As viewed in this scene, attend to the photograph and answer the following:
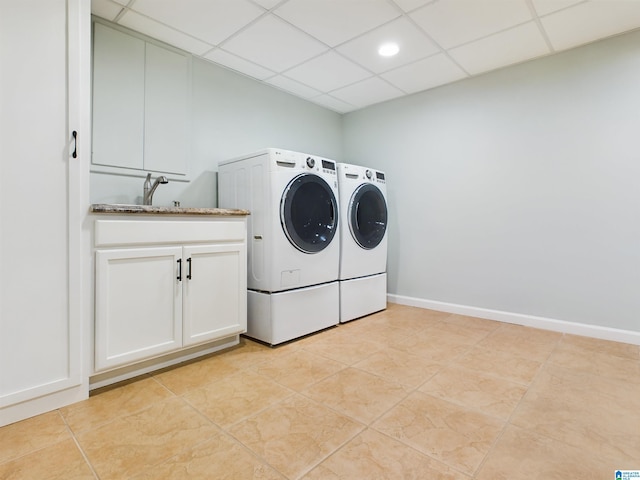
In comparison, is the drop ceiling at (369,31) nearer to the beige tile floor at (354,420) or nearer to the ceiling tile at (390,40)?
the ceiling tile at (390,40)

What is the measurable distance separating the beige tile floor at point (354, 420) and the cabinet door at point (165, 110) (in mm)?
1512

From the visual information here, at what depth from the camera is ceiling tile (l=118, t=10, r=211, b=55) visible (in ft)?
7.04

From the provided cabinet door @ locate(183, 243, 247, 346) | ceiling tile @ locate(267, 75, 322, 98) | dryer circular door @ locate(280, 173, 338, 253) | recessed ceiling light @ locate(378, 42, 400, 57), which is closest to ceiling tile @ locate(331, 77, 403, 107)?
ceiling tile @ locate(267, 75, 322, 98)

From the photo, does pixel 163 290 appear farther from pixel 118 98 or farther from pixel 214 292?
pixel 118 98

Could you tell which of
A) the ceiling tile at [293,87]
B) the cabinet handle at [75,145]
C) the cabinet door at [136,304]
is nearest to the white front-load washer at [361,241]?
the ceiling tile at [293,87]

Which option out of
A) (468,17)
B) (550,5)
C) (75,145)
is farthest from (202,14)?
(550,5)

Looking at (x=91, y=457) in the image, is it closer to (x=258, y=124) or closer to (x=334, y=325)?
(x=334, y=325)

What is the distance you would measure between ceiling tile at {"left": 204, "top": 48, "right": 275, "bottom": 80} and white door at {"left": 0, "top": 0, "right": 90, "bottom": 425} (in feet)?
3.85

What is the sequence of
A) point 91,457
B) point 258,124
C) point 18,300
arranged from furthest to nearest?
point 258,124
point 18,300
point 91,457

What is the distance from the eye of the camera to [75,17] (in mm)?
1486

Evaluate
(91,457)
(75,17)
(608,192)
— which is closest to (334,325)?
(91,457)

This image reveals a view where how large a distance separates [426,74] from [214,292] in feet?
8.60

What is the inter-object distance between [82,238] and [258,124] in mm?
2001

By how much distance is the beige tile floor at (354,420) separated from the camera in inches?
44.2
